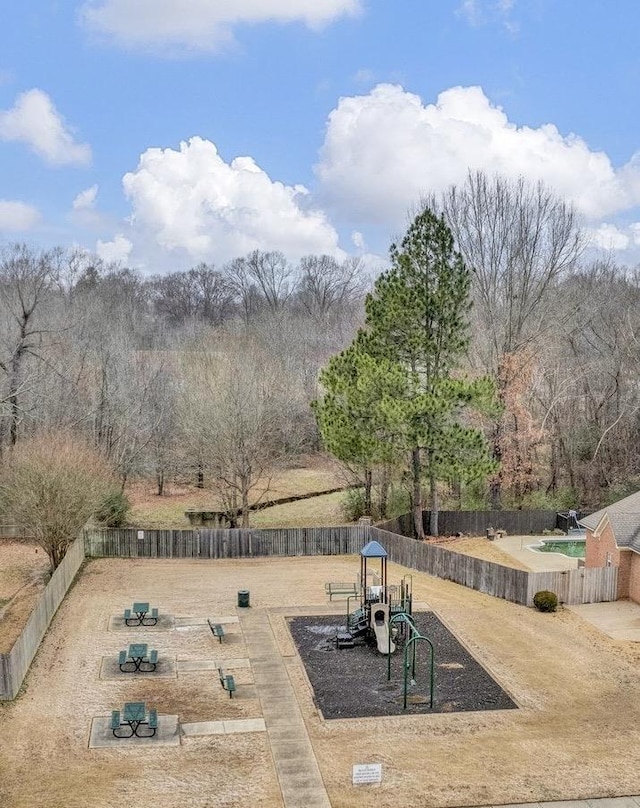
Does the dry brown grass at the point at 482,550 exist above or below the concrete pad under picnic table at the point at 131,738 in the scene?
above

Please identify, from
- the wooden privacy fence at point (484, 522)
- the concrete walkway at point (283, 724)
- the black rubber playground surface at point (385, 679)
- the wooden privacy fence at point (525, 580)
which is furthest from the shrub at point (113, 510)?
the wooden privacy fence at point (525, 580)

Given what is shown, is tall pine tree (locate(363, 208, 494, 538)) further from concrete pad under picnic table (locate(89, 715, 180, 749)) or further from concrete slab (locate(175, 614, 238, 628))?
concrete pad under picnic table (locate(89, 715, 180, 749))

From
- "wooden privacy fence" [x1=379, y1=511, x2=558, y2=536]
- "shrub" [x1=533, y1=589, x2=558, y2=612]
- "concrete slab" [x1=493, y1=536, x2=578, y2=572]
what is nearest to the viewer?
"shrub" [x1=533, y1=589, x2=558, y2=612]

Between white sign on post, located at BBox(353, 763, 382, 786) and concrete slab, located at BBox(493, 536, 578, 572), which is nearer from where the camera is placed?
white sign on post, located at BBox(353, 763, 382, 786)

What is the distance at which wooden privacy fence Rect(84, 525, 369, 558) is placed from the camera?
30.1m

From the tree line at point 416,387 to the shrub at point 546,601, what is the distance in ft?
25.2

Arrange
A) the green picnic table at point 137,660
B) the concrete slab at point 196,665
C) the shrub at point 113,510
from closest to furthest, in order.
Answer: the green picnic table at point 137,660 < the concrete slab at point 196,665 < the shrub at point 113,510

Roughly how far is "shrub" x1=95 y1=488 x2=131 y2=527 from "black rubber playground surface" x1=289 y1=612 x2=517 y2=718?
13.4 m

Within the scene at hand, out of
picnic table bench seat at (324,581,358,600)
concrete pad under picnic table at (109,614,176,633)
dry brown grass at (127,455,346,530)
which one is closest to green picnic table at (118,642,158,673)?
concrete pad under picnic table at (109,614,176,633)

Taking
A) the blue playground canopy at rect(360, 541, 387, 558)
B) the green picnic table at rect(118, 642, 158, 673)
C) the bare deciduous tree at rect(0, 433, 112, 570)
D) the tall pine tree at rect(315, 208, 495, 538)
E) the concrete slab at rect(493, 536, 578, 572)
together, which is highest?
the tall pine tree at rect(315, 208, 495, 538)

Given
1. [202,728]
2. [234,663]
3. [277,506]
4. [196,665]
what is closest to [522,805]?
[202,728]

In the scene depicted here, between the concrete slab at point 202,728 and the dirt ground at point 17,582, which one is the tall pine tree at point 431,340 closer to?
the dirt ground at point 17,582

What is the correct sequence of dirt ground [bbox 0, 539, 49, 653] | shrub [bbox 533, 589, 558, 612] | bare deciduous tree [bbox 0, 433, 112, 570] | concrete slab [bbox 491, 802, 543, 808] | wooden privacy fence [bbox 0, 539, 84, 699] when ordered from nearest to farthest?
concrete slab [bbox 491, 802, 543, 808] < wooden privacy fence [bbox 0, 539, 84, 699] < dirt ground [bbox 0, 539, 49, 653] < shrub [bbox 533, 589, 558, 612] < bare deciduous tree [bbox 0, 433, 112, 570]

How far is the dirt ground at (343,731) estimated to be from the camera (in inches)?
529
